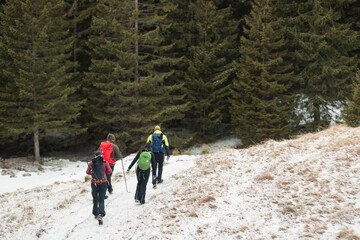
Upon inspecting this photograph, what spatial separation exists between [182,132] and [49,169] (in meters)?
11.3

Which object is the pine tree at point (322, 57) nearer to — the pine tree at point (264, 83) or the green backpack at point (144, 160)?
the pine tree at point (264, 83)

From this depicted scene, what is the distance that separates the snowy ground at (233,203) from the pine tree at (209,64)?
1305 cm

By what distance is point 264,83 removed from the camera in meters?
19.8

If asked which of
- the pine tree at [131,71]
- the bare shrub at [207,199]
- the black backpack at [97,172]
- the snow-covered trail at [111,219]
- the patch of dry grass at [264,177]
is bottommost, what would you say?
the snow-covered trail at [111,219]

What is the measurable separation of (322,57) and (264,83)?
6.13 meters

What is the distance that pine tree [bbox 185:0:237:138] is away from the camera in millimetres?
22797

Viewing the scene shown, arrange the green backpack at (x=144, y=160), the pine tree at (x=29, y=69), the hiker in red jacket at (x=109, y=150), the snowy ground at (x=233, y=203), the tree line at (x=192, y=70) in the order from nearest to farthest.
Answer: the snowy ground at (x=233, y=203)
the green backpack at (x=144, y=160)
the hiker in red jacket at (x=109, y=150)
the pine tree at (x=29, y=69)
the tree line at (x=192, y=70)

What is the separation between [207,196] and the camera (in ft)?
24.0

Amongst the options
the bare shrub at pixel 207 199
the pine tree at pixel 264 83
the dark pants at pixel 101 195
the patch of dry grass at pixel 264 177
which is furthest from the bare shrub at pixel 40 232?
the pine tree at pixel 264 83

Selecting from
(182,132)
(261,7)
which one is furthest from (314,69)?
(182,132)

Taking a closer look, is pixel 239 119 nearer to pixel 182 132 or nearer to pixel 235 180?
pixel 182 132

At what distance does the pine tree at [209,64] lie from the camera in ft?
74.8

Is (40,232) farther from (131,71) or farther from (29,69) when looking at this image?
(29,69)

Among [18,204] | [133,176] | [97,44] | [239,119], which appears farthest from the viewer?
[97,44]
